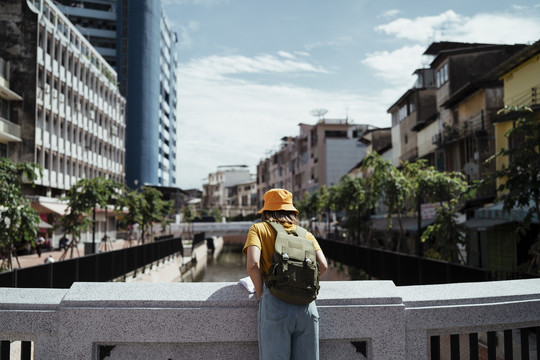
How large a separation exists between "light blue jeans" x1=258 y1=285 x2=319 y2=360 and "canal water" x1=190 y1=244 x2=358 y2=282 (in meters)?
21.7

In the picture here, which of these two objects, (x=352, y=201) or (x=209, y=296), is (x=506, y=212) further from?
(x=209, y=296)

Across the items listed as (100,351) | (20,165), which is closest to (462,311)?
(100,351)

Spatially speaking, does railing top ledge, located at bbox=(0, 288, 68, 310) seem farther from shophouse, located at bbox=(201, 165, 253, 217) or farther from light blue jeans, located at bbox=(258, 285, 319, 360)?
Result: shophouse, located at bbox=(201, 165, 253, 217)

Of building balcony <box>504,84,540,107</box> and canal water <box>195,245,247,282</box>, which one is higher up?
building balcony <box>504,84,540,107</box>

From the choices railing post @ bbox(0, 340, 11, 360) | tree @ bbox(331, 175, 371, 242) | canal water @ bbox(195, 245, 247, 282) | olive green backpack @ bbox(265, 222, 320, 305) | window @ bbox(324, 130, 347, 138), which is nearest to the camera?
olive green backpack @ bbox(265, 222, 320, 305)

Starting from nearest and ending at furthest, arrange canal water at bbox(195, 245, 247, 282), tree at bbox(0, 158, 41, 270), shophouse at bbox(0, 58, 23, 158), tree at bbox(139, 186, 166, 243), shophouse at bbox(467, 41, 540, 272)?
tree at bbox(0, 158, 41, 270), shophouse at bbox(467, 41, 540, 272), shophouse at bbox(0, 58, 23, 158), tree at bbox(139, 186, 166, 243), canal water at bbox(195, 245, 247, 282)

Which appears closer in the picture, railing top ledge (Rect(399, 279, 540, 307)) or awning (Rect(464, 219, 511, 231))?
railing top ledge (Rect(399, 279, 540, 307))

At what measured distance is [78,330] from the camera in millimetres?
3973

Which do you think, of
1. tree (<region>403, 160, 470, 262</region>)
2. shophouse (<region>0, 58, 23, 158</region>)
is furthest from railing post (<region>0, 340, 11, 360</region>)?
shophouse (<region>0, 58, 23, 158</region>)

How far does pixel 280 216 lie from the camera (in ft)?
14.1

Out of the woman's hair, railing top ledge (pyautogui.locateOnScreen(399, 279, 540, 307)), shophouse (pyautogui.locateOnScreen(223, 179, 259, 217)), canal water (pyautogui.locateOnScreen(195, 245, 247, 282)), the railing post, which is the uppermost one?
shophouse (pyautogui.locateOnScreen(223, 179, 259, 217))

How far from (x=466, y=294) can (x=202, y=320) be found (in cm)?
199

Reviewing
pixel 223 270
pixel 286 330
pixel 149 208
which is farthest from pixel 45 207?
pixel 286 330

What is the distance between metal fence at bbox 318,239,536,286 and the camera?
13.0 meters
